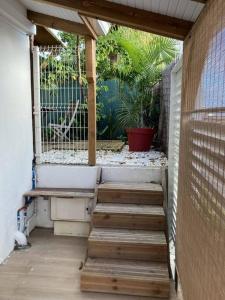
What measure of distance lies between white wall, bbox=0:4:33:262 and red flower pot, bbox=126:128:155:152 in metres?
1.95

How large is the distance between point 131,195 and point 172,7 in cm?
228

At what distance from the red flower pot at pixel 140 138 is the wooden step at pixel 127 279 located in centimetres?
280

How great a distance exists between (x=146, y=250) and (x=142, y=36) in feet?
15.7

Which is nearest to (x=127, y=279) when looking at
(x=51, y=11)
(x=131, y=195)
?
(x=131, y=195)

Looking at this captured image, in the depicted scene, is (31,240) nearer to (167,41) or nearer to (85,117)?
(85,117)

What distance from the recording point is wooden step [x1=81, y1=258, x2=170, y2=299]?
2936 millimetres

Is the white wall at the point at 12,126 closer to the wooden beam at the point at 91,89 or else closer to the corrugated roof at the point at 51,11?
the corrugated roof at the point at 51,11

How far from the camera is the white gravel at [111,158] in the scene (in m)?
4.65

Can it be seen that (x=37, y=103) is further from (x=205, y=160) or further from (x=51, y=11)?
(x=205, y=160)

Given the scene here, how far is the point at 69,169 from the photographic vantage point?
4426mm

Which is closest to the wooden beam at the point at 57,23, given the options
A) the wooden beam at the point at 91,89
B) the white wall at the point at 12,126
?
the wooden beam at the point at 91,89

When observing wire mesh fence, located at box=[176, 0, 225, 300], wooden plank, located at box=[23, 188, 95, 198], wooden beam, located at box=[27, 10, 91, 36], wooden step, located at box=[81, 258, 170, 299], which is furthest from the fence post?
wire mesh fence, located at box=[176, 0, 225, 300]

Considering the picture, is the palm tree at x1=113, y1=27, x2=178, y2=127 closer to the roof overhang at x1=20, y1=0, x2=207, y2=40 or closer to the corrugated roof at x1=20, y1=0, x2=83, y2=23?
the corrugated roof at x1=20, y1=0, x2=83, y2=23

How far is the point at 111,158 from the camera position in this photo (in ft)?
16.5
